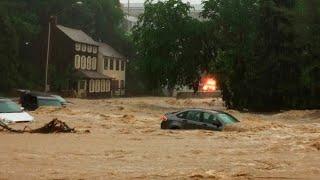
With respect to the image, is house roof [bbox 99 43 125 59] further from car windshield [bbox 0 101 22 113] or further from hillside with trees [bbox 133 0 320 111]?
car windshield [bbox 0 101 22 113]

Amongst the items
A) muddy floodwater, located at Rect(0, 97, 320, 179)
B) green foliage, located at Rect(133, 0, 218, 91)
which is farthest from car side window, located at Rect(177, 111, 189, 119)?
green foliage, located at Rect(133, 0, 218, 91)

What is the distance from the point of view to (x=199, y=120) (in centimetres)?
2559

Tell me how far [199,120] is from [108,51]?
74918 mm

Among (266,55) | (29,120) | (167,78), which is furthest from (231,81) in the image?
(29,120)

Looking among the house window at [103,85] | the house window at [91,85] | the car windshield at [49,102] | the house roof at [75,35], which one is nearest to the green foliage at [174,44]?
the car windshield at [49,102]

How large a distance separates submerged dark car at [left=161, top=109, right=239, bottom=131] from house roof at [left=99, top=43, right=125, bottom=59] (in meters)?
70.2

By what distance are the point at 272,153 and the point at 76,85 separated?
70.1 meters

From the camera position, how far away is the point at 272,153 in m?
18.1

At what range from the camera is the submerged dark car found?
994 inches

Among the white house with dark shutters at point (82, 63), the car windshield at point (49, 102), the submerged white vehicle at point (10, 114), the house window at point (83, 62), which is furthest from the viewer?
the house window at point (83, 62)

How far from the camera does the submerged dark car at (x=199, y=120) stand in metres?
25.2

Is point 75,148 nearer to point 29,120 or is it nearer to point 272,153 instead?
point 272,153

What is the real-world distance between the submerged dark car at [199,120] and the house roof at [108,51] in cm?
7022

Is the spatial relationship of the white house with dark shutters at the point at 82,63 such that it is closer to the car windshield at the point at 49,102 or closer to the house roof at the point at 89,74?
the house roof at the point at 89,74
